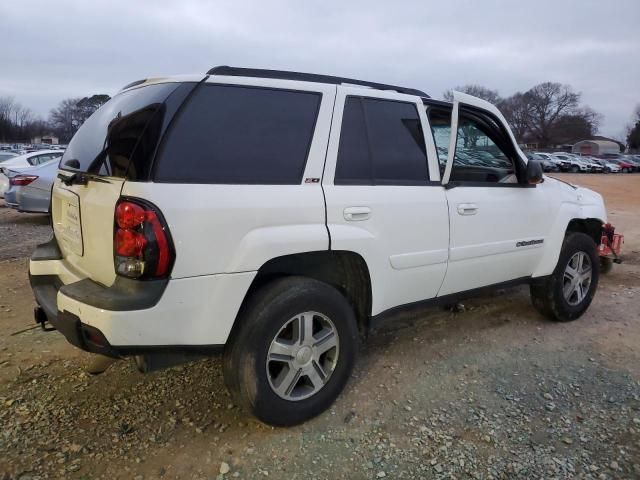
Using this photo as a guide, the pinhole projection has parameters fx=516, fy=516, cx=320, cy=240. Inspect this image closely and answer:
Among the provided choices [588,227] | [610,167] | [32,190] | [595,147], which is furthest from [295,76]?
[595,147]

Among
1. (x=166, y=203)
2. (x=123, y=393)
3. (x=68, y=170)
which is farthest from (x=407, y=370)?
(x=68, y=170)

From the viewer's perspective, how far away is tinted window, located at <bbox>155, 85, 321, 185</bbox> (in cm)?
246

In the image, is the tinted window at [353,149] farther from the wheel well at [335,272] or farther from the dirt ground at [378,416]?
the dirt ground at [378,416]

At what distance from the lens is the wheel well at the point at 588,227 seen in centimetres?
467

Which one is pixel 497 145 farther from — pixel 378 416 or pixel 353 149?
pixel 378 416

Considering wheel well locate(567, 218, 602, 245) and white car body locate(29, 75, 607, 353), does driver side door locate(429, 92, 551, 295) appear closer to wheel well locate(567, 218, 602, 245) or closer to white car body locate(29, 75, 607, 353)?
white car body locate(29, 75, 607, 353)

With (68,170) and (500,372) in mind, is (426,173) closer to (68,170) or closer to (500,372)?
(500,372)

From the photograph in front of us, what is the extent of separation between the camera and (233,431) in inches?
112

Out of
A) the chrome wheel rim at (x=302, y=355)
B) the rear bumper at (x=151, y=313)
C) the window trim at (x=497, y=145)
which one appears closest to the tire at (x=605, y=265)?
the window trim at (x=497, y=145)

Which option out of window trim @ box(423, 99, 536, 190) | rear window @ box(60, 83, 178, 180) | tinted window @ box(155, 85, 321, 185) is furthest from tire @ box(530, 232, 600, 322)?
rear window @ box(60, 83, 178, 180)

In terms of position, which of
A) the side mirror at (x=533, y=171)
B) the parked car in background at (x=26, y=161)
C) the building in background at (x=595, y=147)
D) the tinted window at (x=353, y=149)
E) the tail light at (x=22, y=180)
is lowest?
the building in background at (x=595, y=147)

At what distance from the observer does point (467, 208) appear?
3559mm

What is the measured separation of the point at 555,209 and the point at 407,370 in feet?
6.25

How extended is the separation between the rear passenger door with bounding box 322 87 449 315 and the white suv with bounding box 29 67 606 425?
0.01 metres
